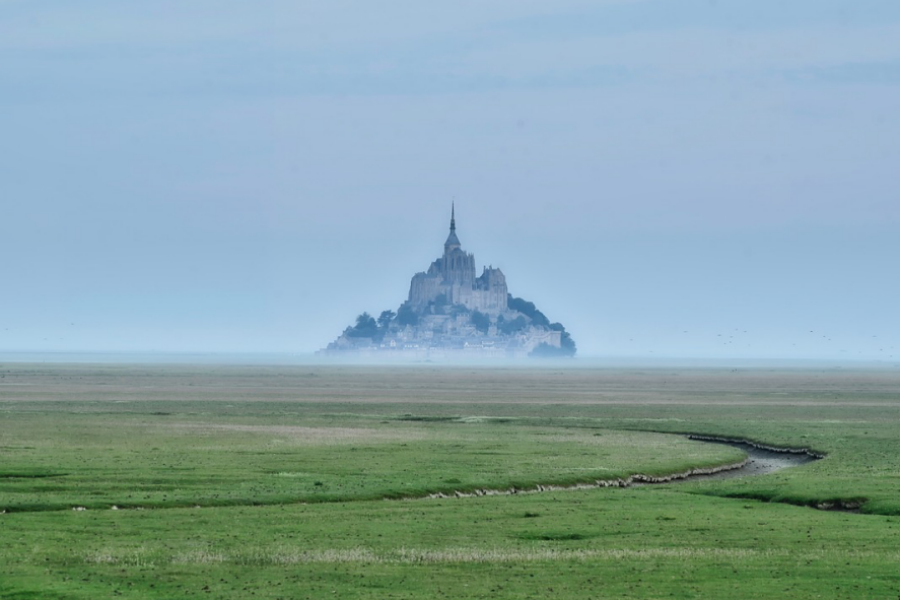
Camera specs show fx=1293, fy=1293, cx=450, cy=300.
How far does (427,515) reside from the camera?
41781 mm

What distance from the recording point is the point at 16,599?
27781mm

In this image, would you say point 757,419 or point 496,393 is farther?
point 496,393

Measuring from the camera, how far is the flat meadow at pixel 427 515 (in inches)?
1199

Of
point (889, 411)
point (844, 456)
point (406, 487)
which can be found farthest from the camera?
point (889, 411)

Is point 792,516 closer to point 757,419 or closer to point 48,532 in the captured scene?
point 48,532

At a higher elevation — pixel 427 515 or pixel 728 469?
pixel 427 515

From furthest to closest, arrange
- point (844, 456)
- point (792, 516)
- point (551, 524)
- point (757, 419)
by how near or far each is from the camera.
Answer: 1. point (757, 419)
2. point (844, 456)
3. point (792, 516)
4. point (551, 524)

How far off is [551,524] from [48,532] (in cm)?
1483

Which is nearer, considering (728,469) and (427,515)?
(427,515)

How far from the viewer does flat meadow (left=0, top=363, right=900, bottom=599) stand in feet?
99.9

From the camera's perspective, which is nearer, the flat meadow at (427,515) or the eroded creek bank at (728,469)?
the flat meadow at (427,515)

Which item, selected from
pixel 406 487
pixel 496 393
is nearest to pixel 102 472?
pixel 406 487

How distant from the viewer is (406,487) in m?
49.6

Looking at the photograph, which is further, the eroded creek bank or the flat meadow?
the eroded creek bank
